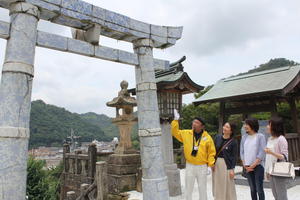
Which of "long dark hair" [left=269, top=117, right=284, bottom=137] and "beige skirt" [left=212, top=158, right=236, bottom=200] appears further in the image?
"beige skirt" [left=212, top=158, right=236, bottom=200]

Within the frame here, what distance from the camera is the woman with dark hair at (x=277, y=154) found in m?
3.33

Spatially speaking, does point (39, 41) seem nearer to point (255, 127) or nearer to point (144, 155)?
point (144, 155)

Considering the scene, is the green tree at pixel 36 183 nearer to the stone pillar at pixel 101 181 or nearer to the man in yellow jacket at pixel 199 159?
the stone pillar at pixel 101 181

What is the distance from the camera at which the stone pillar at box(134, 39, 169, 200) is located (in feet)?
14.5

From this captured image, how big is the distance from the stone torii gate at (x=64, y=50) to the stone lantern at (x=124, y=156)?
9.84ft

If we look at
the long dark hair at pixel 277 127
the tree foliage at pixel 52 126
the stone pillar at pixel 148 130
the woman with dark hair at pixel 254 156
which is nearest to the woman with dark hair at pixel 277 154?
the long dark hair at pixel 277 127

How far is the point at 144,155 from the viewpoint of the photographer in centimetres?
451

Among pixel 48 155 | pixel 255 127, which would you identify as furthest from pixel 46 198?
pixel 48 155

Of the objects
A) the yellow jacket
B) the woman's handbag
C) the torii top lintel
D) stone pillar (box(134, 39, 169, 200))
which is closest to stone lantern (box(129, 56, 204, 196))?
the torii top lintel

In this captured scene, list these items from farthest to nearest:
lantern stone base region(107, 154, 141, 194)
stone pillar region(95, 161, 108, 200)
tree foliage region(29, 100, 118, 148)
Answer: tree foliage region(29, 100, 118, 148) < lantern stone base region(107, 154, 141, 194) < stone pillar region(95, 161, 108, 200)

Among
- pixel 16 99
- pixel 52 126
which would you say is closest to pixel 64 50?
pixel 16 99

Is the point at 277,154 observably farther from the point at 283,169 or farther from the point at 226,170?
the point at 226,170

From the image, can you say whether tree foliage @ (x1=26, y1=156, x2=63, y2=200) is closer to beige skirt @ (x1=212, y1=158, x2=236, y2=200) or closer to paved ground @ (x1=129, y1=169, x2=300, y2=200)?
paved ground @ (x1=129, y1=169, x2=300, y2=200)

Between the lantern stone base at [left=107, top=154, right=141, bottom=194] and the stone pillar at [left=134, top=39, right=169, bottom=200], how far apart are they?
298cm
